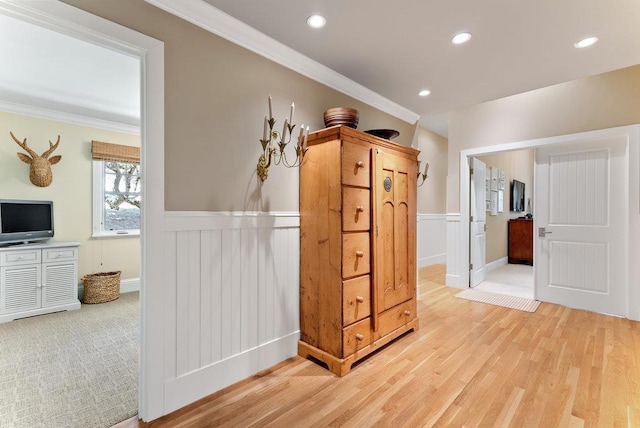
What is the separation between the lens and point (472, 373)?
207 centimetres

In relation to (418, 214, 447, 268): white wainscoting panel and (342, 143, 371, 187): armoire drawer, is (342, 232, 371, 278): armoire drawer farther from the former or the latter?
(418, 214, 447, 268): white wainscoting panel

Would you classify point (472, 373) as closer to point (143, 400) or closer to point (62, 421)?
point (143, 400)

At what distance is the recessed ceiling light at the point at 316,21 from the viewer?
1831 millimetres

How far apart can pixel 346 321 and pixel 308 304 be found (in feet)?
1.17

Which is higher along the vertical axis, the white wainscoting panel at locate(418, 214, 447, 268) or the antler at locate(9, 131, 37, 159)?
the antler at locate(9, 131, 37, 159)

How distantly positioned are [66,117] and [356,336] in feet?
14.5

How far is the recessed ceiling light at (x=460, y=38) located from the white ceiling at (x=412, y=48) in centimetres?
5

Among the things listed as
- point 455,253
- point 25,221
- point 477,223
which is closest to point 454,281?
point 455,253

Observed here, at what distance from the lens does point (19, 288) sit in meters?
3.20

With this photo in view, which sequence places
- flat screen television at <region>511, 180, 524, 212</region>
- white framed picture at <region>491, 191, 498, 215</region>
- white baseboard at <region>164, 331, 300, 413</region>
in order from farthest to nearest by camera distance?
flat screen television at <region>511, 180, 524, 212</region> → white framed picture at <region>491, 191, 498, 215</region> → white baseboard at <region>164, 331, 300, 413</region>

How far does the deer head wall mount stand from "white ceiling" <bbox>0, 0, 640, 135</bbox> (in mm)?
568

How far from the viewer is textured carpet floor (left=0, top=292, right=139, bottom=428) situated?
1.67 meters

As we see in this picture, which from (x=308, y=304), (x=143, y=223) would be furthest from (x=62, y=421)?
(x=308, y=304)

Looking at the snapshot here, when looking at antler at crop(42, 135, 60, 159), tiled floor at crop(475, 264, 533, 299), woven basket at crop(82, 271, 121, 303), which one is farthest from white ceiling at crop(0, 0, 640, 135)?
tiled floor at crop(475, 264, 533, 299)
